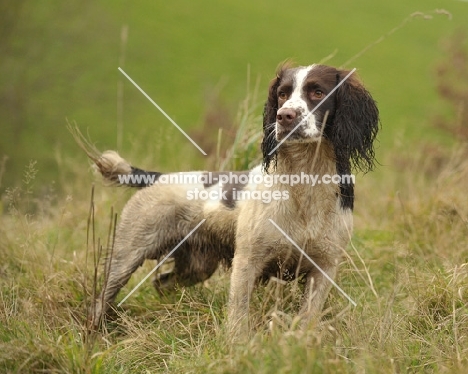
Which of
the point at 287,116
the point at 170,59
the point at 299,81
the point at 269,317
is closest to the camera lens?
the point at 287,116

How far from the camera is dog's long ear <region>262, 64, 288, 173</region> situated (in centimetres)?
410

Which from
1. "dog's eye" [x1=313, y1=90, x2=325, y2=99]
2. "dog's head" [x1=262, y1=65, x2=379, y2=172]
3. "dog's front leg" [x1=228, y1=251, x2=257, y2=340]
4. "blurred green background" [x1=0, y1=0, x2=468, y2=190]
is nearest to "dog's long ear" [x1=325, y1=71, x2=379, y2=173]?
"dog's head" [x1=262, y1=65, x2=379, y2=172]

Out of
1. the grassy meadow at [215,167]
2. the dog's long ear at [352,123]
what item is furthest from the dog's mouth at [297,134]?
the grassy meadow at [215,167]

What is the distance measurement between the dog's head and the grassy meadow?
0.34 metres

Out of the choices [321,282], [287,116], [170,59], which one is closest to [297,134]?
[287,116]

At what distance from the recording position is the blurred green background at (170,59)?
15359mm

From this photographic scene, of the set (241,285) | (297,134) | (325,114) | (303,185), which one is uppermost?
(325,114)

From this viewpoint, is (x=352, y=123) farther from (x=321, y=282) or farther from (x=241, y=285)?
(x=241, y=285)

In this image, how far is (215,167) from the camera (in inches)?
251

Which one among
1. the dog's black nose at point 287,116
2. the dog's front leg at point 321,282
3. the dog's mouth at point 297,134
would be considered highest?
the dog's black nose at point 287,116

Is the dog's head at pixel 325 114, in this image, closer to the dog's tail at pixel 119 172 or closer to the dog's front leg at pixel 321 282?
the dog's front leg at pixel 321 282

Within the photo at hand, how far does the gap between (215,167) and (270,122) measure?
7.11 ft

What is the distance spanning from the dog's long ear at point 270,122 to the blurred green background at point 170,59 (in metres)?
7.32

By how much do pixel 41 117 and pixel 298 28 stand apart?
11653mm
